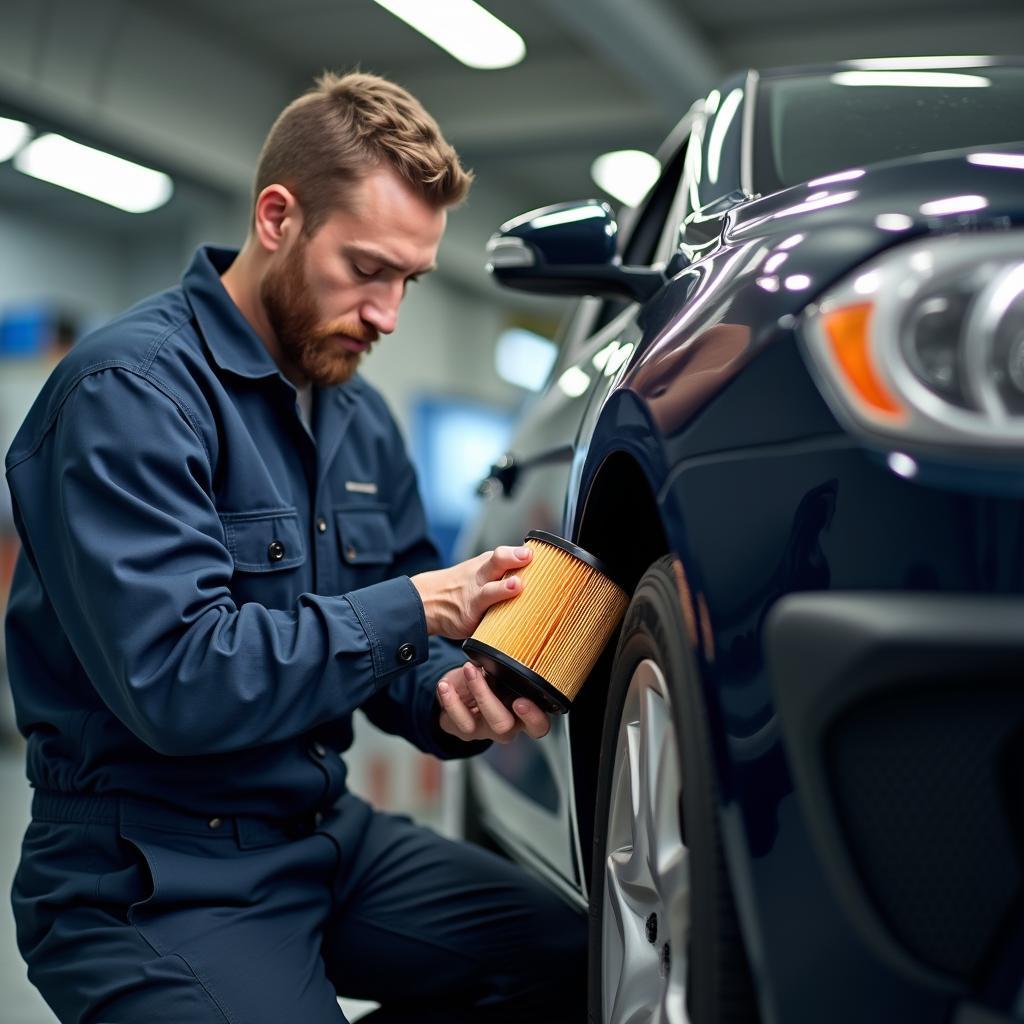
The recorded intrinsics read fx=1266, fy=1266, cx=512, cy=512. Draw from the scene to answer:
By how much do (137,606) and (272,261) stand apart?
57 centimetres

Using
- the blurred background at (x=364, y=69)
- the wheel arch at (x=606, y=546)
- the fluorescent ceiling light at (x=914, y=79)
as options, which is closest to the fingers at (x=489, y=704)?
the wheel arch at (x=606, y=546)

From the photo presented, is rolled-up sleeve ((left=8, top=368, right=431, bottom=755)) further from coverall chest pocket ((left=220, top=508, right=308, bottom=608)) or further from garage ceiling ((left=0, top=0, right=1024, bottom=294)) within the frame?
garage ceiling ((left=0, top=0, right=1024, bottom=294))

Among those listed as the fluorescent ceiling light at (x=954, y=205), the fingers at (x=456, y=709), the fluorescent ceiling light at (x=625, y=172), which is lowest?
the fingers at (x=456, y=709)

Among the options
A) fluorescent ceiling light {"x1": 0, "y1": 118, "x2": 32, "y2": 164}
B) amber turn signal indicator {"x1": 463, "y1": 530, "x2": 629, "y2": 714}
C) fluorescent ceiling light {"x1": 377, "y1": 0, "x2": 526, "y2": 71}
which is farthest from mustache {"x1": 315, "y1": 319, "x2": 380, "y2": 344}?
fluorescent ceiling light {"x1": 0, "y1": 118, "x2": 32, "y2": 164}

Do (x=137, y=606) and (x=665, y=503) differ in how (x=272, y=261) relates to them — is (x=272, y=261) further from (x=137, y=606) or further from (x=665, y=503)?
(x=665, y=503)

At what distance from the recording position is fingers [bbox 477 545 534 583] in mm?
1358

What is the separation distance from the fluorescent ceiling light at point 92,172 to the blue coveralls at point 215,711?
250 inches

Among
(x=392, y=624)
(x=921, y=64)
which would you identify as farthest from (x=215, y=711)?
(x=921, y=64)

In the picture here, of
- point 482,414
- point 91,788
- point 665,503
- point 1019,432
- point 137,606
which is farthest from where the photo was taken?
point 482,414

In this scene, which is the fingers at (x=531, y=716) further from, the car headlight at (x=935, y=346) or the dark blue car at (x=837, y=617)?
the car headlight at (x=935, y=346)

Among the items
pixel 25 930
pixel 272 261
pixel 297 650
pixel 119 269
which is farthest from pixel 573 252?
pixel 119 269

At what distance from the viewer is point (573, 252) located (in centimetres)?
158

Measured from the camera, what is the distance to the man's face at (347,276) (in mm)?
1672

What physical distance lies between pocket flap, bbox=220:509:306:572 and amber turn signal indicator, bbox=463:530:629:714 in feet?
1.14
